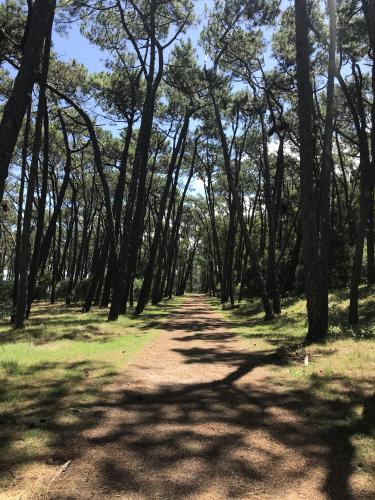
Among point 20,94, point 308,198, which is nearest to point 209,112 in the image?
point 308,198

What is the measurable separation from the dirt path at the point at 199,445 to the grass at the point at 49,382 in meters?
0.32

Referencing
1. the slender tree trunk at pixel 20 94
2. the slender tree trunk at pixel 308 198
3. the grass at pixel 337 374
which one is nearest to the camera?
the grass at pixel 337 374

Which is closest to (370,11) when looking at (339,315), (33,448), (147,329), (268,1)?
(268,1)

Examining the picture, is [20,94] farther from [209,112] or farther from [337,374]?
[209,112]

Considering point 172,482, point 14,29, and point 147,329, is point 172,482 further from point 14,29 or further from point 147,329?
point 14,29

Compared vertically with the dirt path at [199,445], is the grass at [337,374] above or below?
above

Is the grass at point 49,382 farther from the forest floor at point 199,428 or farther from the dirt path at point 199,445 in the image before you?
the dirt path at point 199,445

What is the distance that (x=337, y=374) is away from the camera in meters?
7.71

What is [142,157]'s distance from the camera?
18594 millimetres

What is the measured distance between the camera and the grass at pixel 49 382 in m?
4.51

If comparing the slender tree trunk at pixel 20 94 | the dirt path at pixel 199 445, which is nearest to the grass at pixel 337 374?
the dirt path at pixel 199 445

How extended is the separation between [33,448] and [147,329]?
10.9 metres

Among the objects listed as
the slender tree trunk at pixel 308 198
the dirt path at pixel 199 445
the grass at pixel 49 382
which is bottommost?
the dirt path at pixel 199 445

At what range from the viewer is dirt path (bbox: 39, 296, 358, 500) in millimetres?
3754
